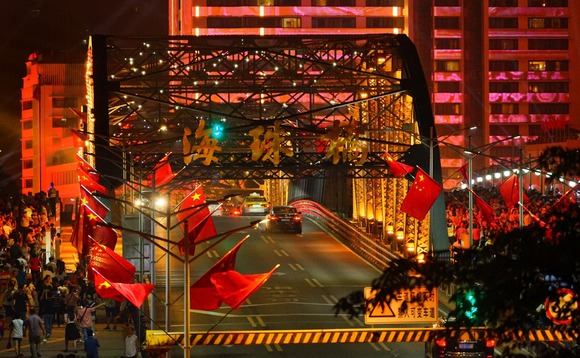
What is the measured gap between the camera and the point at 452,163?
438 ft

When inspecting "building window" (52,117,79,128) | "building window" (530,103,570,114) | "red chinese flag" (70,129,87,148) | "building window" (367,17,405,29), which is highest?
"building window" (367,17,405,29)

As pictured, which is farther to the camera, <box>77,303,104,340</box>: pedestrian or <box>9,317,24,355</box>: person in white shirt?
<box>77,303,104,340</box>: pedestrian

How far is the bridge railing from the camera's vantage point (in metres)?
51.5

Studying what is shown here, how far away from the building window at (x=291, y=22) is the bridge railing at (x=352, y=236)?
64.3 m

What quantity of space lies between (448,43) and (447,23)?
6.68 feet

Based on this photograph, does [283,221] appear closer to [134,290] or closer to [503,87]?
[134,290]

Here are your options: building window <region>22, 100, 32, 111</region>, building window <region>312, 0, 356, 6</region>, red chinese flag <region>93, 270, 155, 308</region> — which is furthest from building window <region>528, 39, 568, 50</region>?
red chinese flag <region>93, 270, 155, 308</region>

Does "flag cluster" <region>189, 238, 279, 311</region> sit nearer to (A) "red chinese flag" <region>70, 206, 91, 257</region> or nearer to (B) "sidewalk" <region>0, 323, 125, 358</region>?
(B) "sidewalk" <region>0, 323, 125, 358</region>

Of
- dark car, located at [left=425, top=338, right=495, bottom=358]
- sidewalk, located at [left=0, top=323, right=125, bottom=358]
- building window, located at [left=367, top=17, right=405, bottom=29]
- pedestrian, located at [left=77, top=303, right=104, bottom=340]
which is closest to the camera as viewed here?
dark car, located at [left=425, top=338, right=495, bottom=358]

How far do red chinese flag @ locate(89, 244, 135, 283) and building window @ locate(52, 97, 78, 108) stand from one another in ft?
282

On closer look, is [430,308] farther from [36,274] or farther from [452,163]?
[452,163]

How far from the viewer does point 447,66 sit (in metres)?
134

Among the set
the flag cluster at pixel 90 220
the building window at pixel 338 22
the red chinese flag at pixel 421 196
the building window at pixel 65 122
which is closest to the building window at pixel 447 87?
the building window at pixel 338 22

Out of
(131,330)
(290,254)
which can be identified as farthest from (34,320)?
(290,254)
